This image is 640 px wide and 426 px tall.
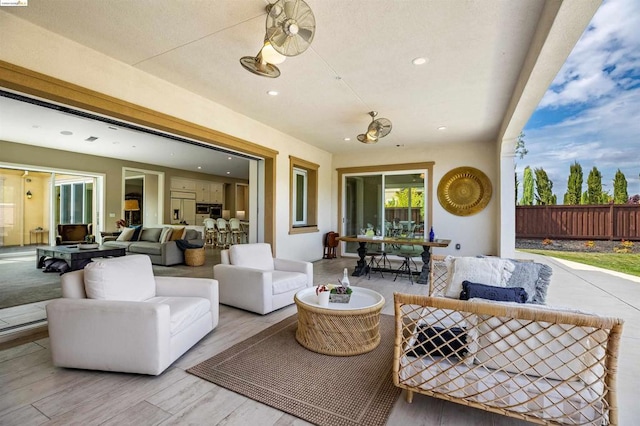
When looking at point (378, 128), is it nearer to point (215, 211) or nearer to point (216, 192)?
point (215, 211)

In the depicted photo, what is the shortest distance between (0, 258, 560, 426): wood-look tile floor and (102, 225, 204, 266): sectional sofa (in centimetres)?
420

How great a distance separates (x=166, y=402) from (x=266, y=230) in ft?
13.3

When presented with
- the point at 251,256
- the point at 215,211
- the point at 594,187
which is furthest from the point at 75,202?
the point at 594,187

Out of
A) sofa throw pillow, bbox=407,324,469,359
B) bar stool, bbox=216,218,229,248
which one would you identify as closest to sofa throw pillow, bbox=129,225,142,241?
bar stool, bbox=216,218,229,248

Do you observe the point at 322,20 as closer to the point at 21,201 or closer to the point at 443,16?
the point at 443,16

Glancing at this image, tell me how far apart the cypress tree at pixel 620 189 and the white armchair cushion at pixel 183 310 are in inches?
382

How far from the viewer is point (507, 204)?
17.8 ft

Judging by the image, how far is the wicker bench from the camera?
4.37ft

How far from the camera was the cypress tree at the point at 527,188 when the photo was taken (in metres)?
9.19

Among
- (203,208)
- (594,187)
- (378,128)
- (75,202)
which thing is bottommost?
(203,208)

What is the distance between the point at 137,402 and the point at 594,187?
427 inches

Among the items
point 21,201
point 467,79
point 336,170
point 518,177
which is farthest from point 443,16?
point 21,201

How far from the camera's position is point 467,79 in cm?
353

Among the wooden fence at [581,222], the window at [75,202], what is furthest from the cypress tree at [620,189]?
the window at [75,202]
